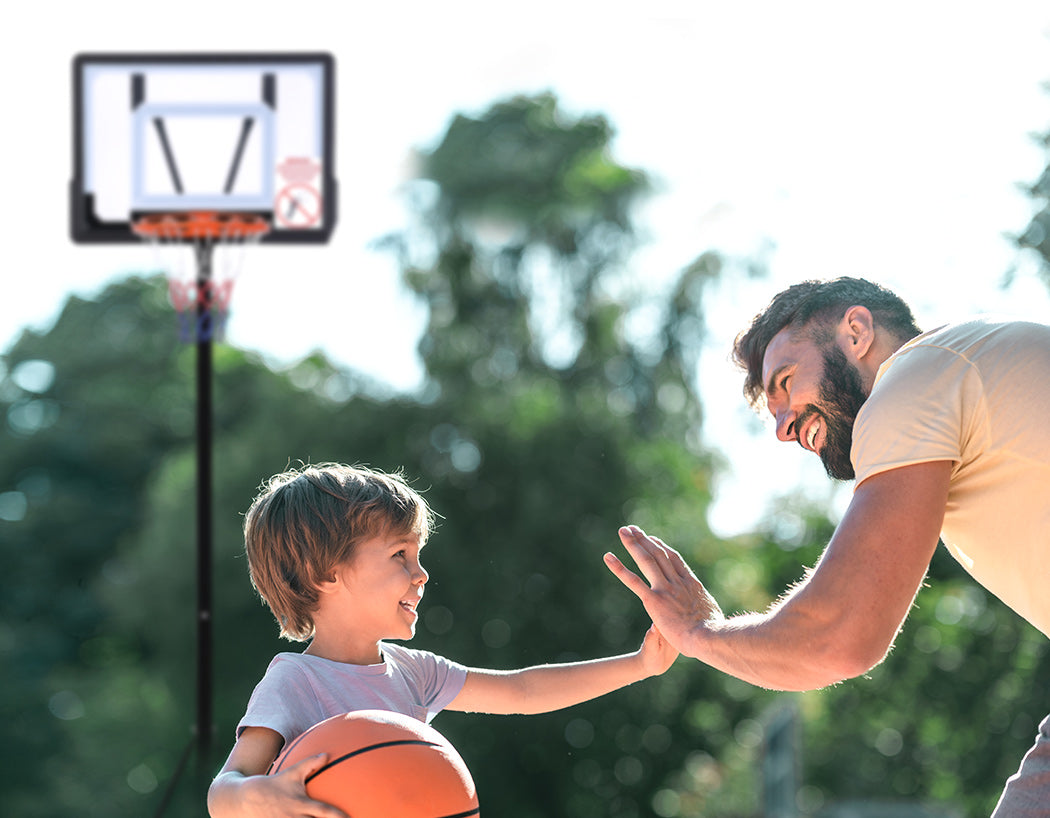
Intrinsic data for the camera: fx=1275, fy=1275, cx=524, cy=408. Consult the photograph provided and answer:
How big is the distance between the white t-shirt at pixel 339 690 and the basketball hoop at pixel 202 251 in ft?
16.9

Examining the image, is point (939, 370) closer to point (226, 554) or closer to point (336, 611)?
point (336, 611)

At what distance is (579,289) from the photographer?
20.4 meters

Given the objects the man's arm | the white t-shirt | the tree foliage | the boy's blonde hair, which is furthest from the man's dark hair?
the tree foliage

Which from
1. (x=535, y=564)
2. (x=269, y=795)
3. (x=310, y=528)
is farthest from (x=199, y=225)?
(x=535, y=564)

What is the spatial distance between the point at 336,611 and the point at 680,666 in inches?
603

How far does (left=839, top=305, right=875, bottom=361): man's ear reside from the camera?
263cm

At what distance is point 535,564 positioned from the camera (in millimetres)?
17078

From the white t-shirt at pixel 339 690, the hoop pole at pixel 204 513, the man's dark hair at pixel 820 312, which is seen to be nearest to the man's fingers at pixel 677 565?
the man's dark hair at pixel 820 312

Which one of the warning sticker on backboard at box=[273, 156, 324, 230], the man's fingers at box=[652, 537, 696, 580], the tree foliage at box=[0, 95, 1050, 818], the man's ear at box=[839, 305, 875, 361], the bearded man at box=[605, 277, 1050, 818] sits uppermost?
the warning sticker on backboard at box=[273, 156, 324, 230]

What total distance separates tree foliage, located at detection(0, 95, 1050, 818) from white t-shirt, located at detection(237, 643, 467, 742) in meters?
11.1

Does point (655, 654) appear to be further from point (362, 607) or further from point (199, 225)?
point (199, 225)

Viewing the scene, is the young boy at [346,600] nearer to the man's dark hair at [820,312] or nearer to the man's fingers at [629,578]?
the man's fingers at [629,578]

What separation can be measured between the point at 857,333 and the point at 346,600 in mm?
1210

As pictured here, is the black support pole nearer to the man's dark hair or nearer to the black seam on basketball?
the black seam on basketball
